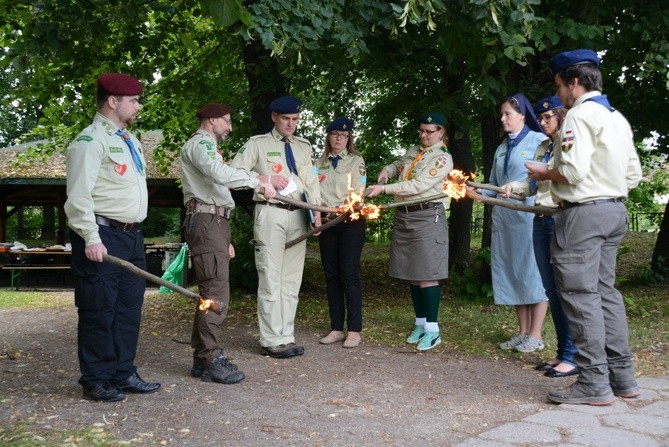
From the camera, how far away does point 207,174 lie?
5699 millimetres

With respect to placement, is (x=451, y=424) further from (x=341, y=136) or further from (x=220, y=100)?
(x=220, y=100)

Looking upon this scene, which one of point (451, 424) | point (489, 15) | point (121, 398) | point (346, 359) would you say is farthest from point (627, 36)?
point (121, 398)

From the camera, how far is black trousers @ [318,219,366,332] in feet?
23.4

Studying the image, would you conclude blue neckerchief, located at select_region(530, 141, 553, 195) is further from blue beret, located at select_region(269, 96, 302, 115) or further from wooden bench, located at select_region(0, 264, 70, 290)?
wooden bench, located at select_region(0, 264, 70, 290)

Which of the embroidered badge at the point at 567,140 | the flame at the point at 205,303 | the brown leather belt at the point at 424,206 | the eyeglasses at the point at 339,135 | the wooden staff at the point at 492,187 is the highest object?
the eyeglasses at the point at 339,135

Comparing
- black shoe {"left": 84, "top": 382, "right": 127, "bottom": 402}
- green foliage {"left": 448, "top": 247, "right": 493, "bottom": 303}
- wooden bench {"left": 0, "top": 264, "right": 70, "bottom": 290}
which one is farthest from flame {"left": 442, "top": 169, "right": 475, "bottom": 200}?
wooden bench {"left": 0, "top": 264, "right": 70, "bottom": 290}

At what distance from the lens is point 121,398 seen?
5.14m

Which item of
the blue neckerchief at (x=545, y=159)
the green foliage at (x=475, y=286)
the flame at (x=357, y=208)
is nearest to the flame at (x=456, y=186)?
the blue neckerchief at (x=545, y=159)

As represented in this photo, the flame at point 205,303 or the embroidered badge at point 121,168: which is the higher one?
the embroidered badge at point 121,168

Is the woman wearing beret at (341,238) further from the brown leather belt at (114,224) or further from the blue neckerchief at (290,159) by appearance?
the brown leather belt at (114,224)

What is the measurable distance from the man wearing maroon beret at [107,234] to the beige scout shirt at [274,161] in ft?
4.54

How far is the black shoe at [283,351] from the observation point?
6.63m

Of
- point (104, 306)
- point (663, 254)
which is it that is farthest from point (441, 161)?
point (663, 254)

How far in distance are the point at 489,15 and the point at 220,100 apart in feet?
23.1
